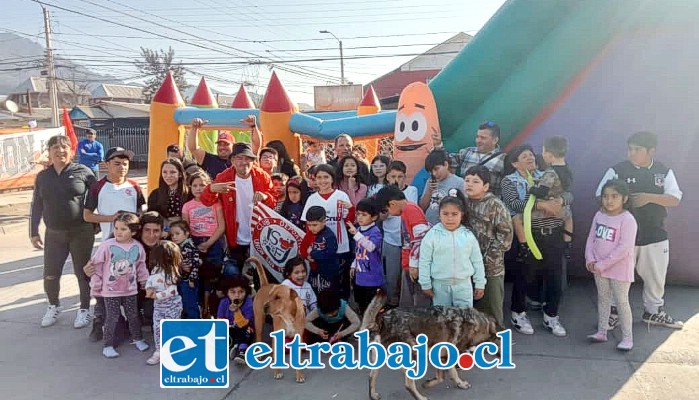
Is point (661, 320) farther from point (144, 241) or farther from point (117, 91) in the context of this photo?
point (117, 91)

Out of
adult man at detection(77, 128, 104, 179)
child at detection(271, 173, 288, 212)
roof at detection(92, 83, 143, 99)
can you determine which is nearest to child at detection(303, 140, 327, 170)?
child at detection(271, 173, 288, 212)

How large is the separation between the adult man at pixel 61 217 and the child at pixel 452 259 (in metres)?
2.87

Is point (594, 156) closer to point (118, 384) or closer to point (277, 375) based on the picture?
point (277, 375)

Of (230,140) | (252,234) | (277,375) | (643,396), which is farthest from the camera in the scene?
(230,140)

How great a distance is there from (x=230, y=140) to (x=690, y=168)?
14.0ft

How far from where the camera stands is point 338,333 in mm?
3801

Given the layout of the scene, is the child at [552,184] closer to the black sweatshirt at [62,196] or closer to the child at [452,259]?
the child at [452,259]

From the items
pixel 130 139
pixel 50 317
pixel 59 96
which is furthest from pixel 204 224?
pixel 59 96

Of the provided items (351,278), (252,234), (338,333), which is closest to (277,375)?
(338,333)

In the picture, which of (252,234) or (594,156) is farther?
(594,156)

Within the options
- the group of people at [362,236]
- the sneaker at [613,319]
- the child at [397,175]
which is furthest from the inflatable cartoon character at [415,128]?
the sneaker at [613,319]

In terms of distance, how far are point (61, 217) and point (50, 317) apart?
918 millimetres

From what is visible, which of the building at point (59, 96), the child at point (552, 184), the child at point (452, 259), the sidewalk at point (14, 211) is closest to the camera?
the child at point (452, 259)

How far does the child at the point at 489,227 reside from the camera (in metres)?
3.51
